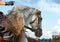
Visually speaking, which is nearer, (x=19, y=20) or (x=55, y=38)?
(x=55, y=38)

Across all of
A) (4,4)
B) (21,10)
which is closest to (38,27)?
(21,10)

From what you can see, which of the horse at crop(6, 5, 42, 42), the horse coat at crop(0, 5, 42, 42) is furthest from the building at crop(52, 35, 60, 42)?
the horse coat at crop(0, 5, 42, 42)

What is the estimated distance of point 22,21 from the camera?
12555mm

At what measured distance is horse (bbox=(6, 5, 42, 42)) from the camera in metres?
12.4

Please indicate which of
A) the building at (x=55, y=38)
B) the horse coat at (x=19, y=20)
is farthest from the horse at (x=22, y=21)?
the building at (x=55, y=38)

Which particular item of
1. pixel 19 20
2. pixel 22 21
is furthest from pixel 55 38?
pixel 19 20

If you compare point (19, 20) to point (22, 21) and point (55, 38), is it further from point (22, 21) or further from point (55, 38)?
point (55, 38)

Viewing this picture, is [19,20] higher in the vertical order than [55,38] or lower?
higher

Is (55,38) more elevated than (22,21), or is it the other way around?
(22,21)

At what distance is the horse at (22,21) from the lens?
12.4 meters

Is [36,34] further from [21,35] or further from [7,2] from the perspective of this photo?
[7,2]

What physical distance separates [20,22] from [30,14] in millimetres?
680

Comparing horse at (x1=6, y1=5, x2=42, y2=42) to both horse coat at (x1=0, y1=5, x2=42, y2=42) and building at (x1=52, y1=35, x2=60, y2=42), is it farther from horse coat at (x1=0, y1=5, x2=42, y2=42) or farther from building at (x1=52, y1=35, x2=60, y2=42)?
building at (x1=52, y1=35, x2=60, y2=42)

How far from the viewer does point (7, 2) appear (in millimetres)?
12516
